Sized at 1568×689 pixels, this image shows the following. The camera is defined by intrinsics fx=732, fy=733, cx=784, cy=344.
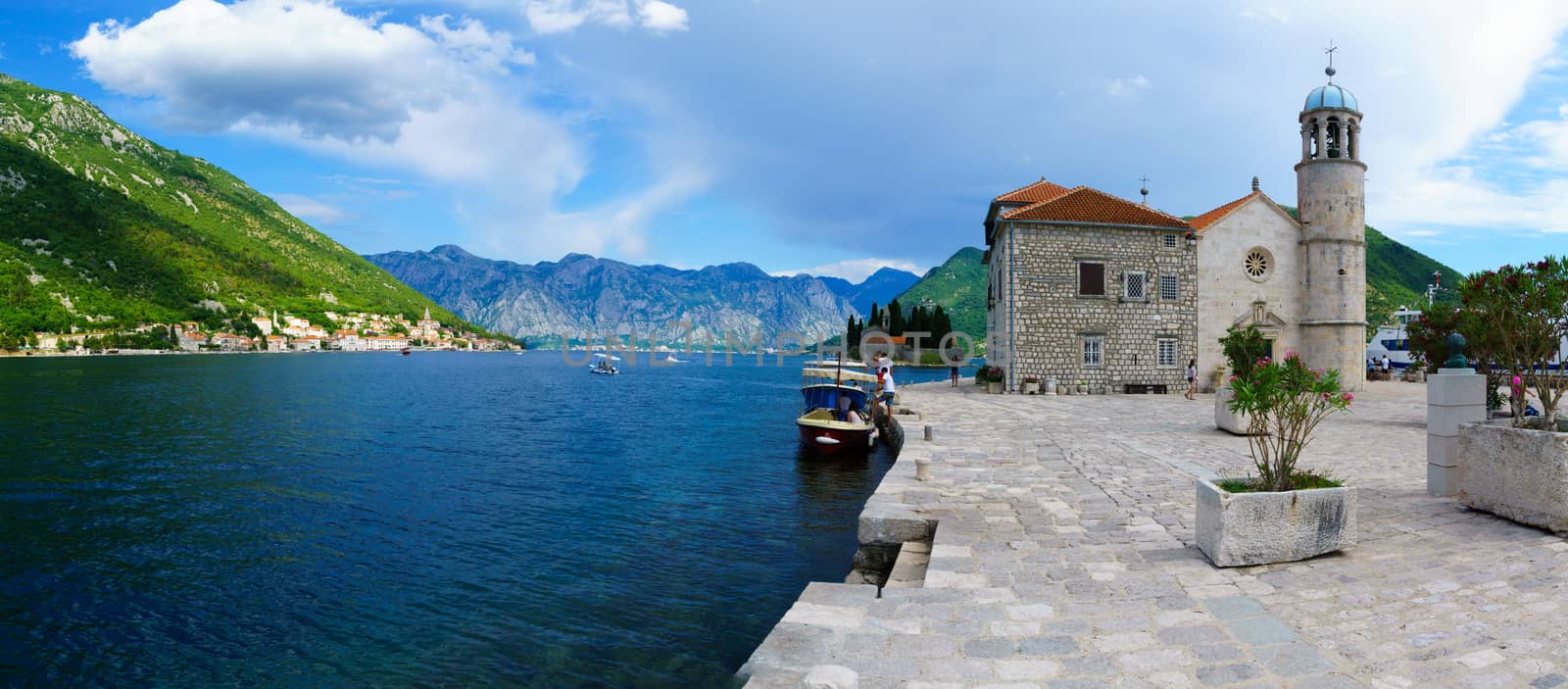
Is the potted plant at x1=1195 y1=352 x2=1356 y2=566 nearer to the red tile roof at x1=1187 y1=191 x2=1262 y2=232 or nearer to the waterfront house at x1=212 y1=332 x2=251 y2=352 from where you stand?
the red tile roof at x1=1187 y1=191 x2=1262 y2=232

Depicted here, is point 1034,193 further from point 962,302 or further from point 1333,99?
point 962,302

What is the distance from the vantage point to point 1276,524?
6297 mm

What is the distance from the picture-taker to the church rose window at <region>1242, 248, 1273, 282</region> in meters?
30.9

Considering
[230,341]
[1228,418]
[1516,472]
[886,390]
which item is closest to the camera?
[1516,472]

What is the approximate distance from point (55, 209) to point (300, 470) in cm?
16456

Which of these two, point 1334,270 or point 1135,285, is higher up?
point 1334,270

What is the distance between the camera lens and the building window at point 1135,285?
99.5ft

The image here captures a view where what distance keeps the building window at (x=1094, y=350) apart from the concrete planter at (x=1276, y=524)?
25.4 meters

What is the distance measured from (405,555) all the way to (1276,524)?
12.0 meters

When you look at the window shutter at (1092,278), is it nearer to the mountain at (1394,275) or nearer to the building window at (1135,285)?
the building window at (1135,285)

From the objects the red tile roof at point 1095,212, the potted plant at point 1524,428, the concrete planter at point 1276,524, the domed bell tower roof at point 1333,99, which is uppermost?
the domed bell tower roof at point 1333,99

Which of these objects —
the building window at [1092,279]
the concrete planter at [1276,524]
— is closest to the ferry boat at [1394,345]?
the building window at [1092,279]

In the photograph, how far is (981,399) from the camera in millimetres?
28094

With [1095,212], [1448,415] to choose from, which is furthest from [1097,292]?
[1448,415]
